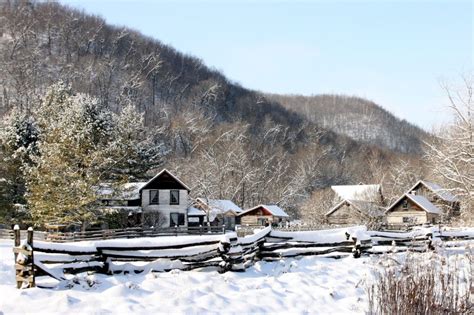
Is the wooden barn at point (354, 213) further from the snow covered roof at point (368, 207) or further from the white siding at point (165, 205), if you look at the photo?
the white siding at point (165, 205)

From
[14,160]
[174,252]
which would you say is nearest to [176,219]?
[14,160]

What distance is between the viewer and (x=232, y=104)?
14362 cm

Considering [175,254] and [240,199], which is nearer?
[175,254]

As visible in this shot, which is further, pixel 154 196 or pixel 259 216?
pixel 259 216

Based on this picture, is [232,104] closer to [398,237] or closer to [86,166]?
[86,166]

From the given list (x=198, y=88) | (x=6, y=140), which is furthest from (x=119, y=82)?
(x=6, y=140)

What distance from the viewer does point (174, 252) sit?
11938 millimetres

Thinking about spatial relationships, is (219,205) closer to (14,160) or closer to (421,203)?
(421,203)

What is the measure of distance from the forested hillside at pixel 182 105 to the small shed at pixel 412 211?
10.6 m

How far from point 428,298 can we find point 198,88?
13226 cm

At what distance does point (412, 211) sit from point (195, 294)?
5394 cm

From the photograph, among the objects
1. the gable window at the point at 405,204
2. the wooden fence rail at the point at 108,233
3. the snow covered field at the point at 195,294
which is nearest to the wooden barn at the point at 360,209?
the gable window at the point at 405,204

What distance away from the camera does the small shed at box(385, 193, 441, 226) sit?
58750 mm

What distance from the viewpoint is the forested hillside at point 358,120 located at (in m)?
173
